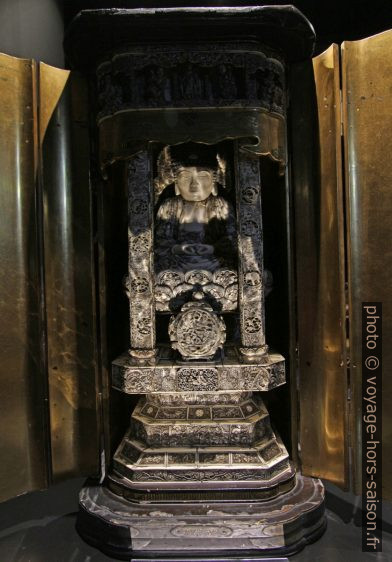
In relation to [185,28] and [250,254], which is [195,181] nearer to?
[250,254]

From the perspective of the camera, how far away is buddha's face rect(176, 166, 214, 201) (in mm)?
1885

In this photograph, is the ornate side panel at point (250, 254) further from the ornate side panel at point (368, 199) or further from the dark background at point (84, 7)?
the dark background at point (84, 7)

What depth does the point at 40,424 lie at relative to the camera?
187cm

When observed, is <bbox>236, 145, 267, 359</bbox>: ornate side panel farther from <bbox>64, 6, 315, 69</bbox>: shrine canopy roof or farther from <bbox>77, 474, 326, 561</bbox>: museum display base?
<bbox>77, 474, 326, 561</bbox>: museum display base

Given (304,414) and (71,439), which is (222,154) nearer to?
(304,414)

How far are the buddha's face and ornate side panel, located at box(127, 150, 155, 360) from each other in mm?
212

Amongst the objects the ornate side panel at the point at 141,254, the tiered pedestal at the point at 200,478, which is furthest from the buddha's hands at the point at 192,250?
the tiered pedestal at the point at 200,478

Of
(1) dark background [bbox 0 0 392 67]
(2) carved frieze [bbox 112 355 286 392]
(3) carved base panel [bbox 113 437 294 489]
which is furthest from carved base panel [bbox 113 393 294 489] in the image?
(1) dark background [bbox 0 0 392 67]

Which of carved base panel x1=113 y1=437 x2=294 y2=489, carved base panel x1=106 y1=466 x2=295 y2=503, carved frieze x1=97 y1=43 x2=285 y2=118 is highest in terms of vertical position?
carved frieze x1=97 y1=43 x2=285 y2=118

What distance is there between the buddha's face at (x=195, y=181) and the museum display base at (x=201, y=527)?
1341 mm

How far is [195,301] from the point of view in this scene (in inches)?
69.8

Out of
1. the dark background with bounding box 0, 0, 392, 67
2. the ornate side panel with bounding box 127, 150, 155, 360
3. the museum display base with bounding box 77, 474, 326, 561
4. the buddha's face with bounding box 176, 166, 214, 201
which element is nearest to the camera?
the museum display base with bounding box 77, 474, 326, 561

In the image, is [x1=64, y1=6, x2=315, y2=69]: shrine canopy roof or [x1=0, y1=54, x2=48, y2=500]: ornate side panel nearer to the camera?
[x1=64, y1=6, x2=315, y2=69]: shrine canopy roof

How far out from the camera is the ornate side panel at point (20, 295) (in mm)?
1795
